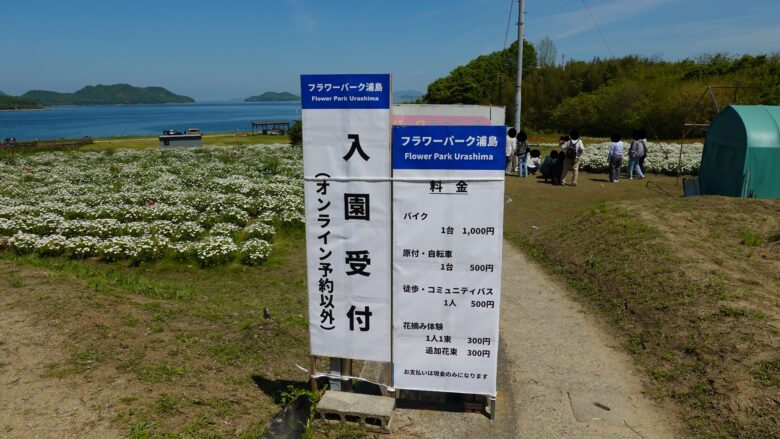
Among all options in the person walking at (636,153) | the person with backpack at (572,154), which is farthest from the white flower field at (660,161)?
the person with backpack at (572,154)

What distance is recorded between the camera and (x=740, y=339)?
735 centimetres

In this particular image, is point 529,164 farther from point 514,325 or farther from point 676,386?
point 676,386

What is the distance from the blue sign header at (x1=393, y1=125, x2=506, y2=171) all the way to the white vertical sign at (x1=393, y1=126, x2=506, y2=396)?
0.03ft

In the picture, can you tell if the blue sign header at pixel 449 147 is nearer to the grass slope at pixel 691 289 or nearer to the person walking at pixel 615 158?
the grass slope at pixel 691 289

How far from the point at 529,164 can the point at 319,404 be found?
23526 millimetres

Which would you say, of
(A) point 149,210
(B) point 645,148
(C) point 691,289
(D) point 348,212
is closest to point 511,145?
(B) point 645,148

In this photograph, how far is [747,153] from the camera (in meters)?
16.7

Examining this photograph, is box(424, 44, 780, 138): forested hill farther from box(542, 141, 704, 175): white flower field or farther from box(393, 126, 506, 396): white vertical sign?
box(393, 126, 506, 396): white vertical sign

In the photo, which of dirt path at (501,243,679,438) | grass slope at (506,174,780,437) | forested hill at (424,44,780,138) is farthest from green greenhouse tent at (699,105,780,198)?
forested hill at (424,44,780,138)

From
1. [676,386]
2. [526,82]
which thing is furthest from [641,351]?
[526,82]

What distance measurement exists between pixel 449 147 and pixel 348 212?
134cm

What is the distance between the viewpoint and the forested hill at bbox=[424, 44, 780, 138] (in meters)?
41.1

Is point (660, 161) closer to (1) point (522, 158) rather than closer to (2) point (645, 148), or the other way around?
(2) point (645, 148)

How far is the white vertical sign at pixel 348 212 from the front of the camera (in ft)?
18.0
